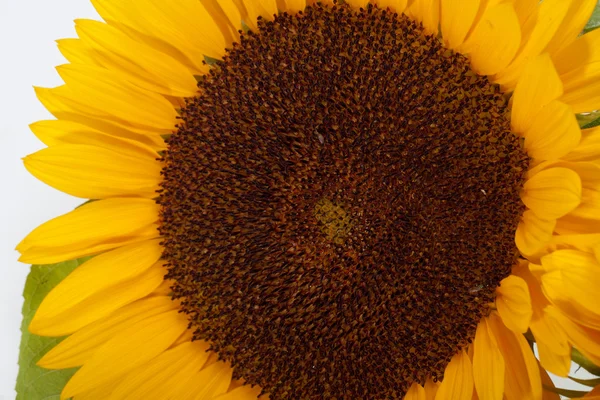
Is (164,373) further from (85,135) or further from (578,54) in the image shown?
(578,54)

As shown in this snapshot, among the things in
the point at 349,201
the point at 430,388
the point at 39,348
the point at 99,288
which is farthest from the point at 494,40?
the point at 39,348

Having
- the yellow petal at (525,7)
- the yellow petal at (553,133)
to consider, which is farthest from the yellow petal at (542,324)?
the yellow petal at (525,7)

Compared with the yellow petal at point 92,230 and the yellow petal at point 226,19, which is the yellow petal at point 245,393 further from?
the yellow petal at point 226,19

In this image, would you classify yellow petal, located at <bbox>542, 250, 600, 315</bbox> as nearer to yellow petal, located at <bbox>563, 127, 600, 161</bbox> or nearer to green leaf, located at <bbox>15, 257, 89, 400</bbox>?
yellow petal, located at <bbox>563, 127, 600, 161</bbox>

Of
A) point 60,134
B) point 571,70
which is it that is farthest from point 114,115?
point 571,70

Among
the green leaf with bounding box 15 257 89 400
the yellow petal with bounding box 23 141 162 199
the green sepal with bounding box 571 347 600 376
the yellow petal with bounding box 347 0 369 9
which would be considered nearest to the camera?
the green sepal with bounding box 571 347 600 376

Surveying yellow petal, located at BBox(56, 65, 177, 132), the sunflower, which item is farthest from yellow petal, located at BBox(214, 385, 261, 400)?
yellow petal, located at BBox(56, 65, 177, 132)
